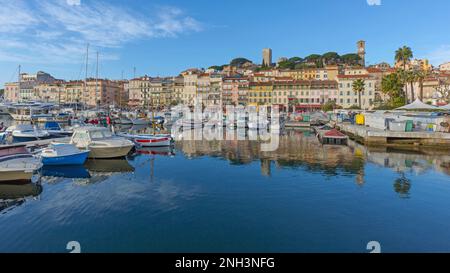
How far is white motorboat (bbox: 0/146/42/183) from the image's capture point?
55.9 feet

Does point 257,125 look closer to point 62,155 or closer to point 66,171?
point 62,155

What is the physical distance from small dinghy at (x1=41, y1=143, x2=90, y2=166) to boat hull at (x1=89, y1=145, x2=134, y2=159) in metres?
2.30

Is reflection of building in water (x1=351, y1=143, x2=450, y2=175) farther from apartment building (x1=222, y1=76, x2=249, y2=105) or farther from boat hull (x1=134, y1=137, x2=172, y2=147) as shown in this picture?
apartment building (x1=222, y1=76, x2=249, y2=105)

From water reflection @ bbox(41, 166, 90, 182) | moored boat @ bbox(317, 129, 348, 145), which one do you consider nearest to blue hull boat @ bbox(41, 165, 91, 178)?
water reflection @ bbox(41, 166, 90, 182)

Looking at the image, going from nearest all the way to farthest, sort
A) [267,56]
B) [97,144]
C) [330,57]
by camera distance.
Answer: [97,144]
[330,57]
[267,56]

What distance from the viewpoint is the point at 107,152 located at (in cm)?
2530

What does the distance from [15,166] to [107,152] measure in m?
8.36

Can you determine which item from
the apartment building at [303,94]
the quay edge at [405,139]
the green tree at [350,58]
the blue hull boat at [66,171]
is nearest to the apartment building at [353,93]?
the apartment building at [303,94]

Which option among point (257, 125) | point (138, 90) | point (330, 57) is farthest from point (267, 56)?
point (257, 125)

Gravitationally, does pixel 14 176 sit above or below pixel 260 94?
below

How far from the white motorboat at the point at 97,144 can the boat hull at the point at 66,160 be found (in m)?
2.46
